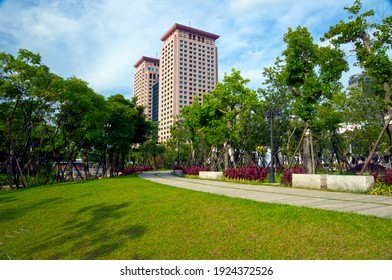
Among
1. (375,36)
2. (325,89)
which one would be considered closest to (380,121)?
(325,89)

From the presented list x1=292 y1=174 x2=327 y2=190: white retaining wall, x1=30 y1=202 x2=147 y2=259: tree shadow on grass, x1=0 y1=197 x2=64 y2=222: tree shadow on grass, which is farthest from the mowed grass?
x1=292 y1=174 x2=327 y2=190: white retaining wall

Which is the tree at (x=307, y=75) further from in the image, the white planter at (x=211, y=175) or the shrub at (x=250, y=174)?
the white planter at (x=211, y=175)

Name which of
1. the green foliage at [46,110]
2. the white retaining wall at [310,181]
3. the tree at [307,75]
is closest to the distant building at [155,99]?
the green foliage at [46,110]

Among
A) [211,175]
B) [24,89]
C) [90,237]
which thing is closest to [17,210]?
[90,237]

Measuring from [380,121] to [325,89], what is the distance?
14.4 m

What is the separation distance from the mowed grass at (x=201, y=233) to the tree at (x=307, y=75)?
10134mm

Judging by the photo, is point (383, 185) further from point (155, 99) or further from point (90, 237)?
point (155, 99)

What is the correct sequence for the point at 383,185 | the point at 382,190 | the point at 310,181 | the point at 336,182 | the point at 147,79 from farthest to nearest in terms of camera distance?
the point at 147,79
the point at 310,181
the point at 336,182
the point at 383,185
the point at 382,190

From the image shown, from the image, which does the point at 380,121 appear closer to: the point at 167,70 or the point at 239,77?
the point at 239,77

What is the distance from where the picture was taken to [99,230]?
6.48 metres

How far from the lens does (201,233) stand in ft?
18.3

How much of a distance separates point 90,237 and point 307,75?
15.1m

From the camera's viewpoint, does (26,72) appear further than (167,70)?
No

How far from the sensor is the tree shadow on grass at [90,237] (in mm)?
5270
